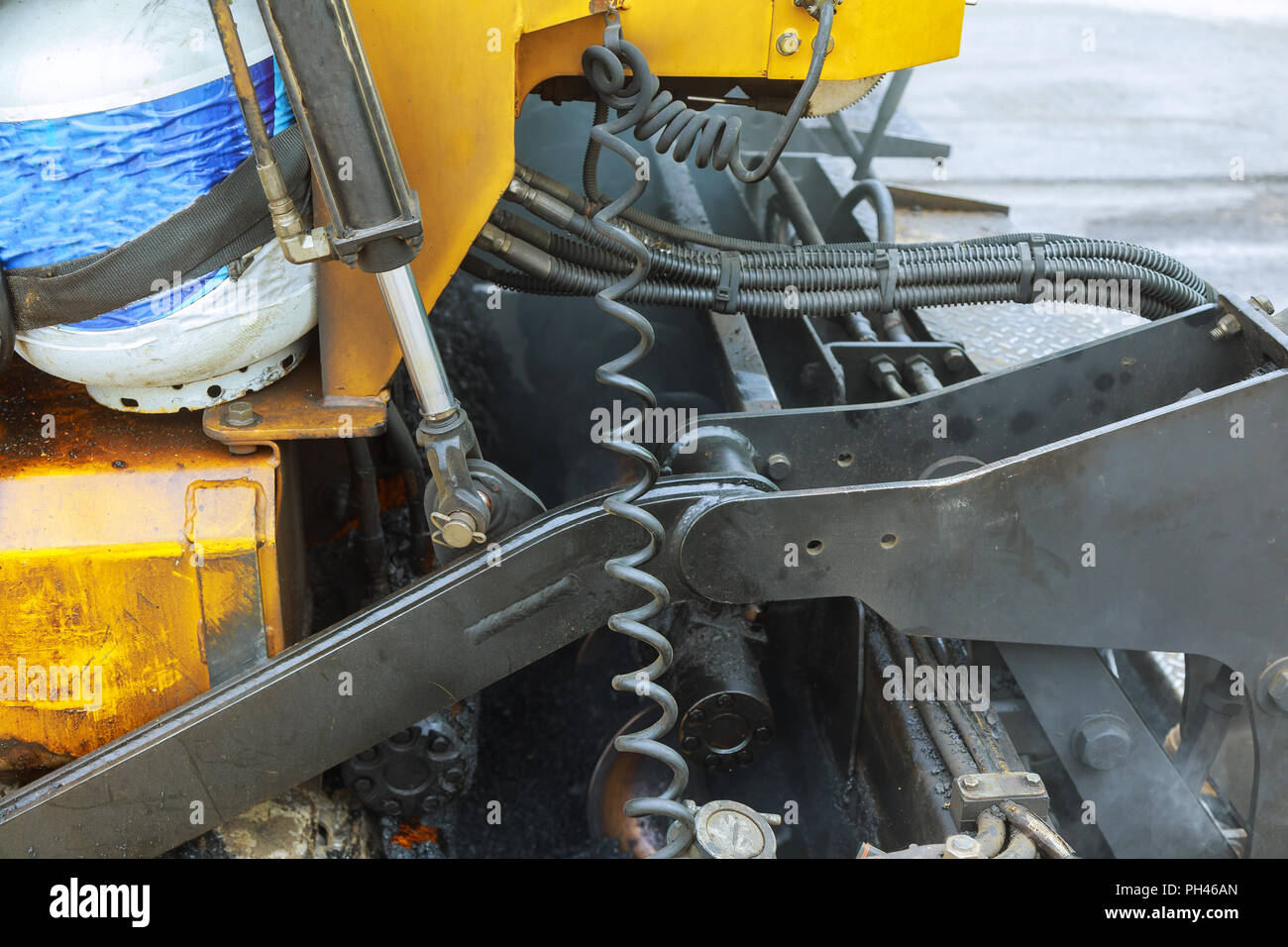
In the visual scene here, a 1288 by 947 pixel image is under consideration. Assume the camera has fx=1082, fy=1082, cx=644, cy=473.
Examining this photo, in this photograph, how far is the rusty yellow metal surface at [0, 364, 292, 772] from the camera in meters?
1.55

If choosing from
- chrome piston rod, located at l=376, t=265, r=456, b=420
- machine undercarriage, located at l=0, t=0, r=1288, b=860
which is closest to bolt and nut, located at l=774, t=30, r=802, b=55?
machine undercarriage, located at l=0, t=0, r=1288, b=860

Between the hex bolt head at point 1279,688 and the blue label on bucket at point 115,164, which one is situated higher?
the blue label on bucket at point 115,164

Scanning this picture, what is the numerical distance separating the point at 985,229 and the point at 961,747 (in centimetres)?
200

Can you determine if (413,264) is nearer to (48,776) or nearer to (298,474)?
(298,474)

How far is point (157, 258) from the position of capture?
1354 millimetres

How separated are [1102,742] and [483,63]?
4.94 feet

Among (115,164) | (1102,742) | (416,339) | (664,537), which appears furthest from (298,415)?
(1102,742)

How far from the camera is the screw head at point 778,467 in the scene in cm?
187

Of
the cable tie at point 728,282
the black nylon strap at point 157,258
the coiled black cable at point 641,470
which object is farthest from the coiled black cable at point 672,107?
the black nylon strap at point 157,258

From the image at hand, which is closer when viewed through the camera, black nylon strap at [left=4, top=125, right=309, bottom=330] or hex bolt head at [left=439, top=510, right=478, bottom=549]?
black nylon strap at [left=4, top=125, right=309, bottom=330]

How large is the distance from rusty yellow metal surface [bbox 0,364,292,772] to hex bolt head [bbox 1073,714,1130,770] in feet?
4.49

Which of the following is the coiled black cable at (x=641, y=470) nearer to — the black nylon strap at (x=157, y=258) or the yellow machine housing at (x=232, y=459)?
the yellow machine housing at (x=232, y=459)

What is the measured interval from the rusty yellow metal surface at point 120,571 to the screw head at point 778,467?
0.81 meters

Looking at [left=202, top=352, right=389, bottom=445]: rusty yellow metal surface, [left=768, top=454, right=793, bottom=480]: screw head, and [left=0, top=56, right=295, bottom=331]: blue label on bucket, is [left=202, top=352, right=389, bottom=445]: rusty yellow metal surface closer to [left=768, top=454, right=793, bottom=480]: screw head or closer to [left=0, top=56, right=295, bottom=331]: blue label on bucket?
[left=0, top=56, right=295, bottom=331]: blue label on bucket
